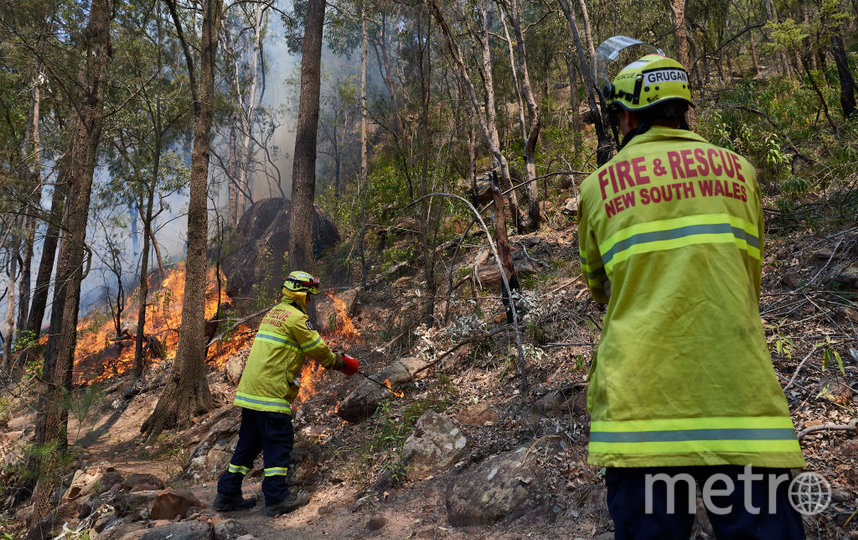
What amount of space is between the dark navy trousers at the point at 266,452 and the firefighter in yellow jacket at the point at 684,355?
346 cm

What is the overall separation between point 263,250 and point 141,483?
1056 centimetres

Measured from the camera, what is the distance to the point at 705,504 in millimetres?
1354

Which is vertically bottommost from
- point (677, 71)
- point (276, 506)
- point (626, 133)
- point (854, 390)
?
point (276, 506)

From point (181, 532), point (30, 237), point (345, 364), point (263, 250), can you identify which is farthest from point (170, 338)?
point (181, 532)

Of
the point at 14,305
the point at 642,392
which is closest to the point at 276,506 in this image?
the point at 642,392

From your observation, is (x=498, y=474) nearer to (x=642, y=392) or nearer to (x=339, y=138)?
(x=642, y=392)

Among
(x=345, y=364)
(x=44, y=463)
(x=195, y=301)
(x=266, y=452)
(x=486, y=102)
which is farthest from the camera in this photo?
(x=486, y=102)

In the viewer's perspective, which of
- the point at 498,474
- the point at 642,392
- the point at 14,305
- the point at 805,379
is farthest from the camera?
the point at 14,305

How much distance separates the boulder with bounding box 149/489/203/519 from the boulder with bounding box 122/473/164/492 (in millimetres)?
942

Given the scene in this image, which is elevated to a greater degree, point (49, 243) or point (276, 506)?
point (49, 243)

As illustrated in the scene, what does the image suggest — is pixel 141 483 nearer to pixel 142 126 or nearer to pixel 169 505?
pixel 169 505

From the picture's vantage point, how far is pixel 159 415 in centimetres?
771

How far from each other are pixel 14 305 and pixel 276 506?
1471 centimetres

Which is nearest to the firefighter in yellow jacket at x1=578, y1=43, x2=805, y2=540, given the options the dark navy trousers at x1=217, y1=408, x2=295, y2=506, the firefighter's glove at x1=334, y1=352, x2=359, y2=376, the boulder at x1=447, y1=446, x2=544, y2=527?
the boulder at x1=447, y1=446, x2=544, y2=527
